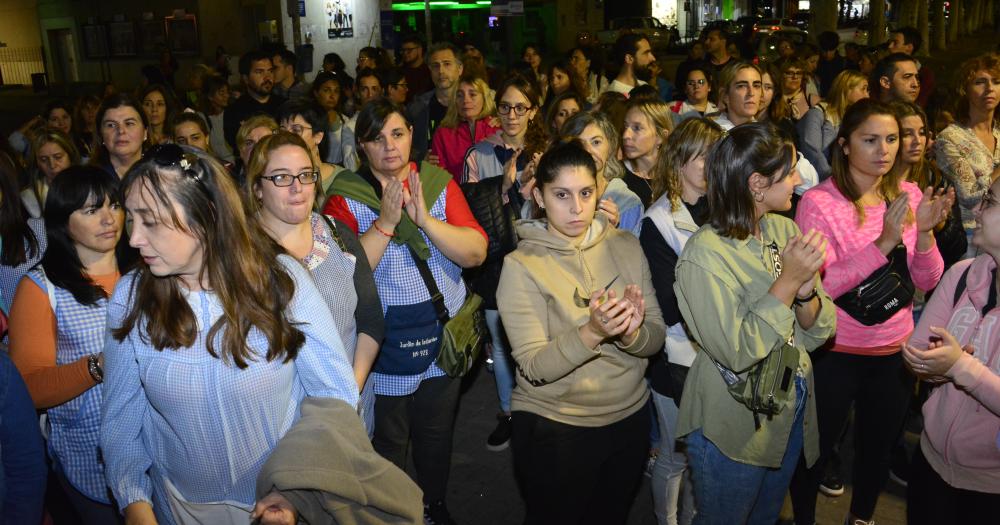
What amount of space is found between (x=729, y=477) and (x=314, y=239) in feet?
6.39

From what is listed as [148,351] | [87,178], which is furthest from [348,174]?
[148,351]

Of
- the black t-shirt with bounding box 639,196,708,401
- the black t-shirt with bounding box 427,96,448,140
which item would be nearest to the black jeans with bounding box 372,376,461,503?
the black t-shirt with bounding box 639,196,708,401

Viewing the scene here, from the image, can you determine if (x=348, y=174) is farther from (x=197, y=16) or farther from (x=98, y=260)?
(x=197, y=16)

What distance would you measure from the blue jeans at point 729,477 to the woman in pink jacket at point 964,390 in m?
0.47

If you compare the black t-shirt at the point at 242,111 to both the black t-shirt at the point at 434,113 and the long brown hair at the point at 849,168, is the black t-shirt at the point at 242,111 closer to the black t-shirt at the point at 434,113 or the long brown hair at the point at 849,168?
the black t-shirt at the point at 434,113

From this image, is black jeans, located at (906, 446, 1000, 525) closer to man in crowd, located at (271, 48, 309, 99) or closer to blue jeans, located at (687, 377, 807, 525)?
blue jeans, located at (687, 377, 807, 525)

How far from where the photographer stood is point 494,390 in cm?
589

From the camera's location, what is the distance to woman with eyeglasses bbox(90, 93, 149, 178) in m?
4.77

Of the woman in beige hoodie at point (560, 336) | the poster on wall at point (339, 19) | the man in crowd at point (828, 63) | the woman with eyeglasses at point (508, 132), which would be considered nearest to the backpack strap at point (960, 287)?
the woman in beige hoodie at point (560, 336)

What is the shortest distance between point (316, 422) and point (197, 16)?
28.7m

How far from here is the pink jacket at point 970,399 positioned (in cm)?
269

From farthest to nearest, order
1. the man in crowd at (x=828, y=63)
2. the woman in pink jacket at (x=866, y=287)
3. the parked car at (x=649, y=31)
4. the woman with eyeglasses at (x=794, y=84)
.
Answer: the parked car at (x=649, y=31), the man in crowd at (x=828, y=63), the woman with eyeglasses at (x=794, y=84), the woman in pink jacket at (x=866, y=287)

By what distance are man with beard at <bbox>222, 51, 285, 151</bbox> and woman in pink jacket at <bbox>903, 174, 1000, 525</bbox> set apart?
6182 mm

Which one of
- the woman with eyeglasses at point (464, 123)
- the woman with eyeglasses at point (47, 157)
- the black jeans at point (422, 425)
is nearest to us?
the black jeans at point (422, 425)
